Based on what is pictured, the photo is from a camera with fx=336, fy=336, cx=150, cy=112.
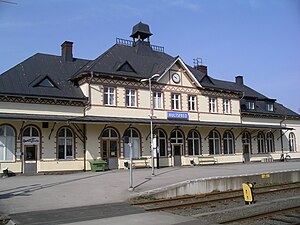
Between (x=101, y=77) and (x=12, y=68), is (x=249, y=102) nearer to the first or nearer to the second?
(x=101, y=77)

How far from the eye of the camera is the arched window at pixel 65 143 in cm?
2484

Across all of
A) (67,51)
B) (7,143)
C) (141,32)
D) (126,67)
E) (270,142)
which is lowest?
(270,142)

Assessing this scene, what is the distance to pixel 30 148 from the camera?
23922 millimetres

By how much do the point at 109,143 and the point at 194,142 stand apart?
8.96 meters

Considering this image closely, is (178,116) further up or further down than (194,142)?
further up

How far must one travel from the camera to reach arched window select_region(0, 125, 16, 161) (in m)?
22.9

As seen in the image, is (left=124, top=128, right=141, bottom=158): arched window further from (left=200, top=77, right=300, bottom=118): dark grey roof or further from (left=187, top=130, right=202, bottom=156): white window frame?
(left=200, top=77, right=300, bottom=118): dark grey roof

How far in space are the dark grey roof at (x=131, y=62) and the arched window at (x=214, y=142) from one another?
8.21 meters

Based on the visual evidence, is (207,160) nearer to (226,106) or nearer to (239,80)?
(226,106)

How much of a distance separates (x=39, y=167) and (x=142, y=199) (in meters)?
13.0

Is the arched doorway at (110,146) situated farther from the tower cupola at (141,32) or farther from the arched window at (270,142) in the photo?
the arched window at (270,142)

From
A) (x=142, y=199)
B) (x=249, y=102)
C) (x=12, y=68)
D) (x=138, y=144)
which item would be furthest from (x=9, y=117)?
(x=249, y=102)

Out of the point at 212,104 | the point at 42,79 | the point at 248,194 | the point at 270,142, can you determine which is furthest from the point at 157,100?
the point at 248,194

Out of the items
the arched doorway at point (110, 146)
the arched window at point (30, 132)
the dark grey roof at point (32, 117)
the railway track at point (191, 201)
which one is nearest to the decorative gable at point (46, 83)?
the dark grey roof at point (32, 117)
